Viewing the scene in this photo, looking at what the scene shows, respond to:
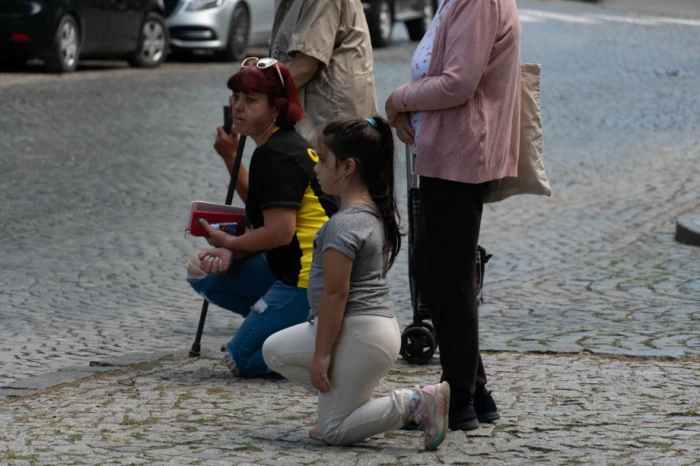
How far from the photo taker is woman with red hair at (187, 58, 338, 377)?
16.8 ft

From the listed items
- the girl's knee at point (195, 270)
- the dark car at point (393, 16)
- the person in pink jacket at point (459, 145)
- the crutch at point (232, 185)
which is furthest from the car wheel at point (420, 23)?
the person in pink jacket at point (459, 145)

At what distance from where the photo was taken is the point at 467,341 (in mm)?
4305

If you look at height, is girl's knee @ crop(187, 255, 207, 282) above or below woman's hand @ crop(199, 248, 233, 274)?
below

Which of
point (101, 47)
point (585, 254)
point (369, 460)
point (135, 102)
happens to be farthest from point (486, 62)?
point (101, 47)

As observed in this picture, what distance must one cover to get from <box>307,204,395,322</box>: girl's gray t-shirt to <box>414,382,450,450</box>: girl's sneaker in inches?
12.0

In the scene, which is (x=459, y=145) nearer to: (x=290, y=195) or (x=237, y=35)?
(x=290, y=195)

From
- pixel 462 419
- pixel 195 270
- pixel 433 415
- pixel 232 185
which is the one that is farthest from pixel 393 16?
pixel 433 415

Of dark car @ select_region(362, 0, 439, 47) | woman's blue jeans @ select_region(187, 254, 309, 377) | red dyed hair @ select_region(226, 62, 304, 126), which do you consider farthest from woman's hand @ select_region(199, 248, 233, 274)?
dark car @ select_region(362, 0, 439, 47)

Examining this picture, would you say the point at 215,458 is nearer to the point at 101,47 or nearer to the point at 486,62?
the point at 486,62

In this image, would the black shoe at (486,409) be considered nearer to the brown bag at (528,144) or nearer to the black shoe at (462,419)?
the black shoe at (462,419)

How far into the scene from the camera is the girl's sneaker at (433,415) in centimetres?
409

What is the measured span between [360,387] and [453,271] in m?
0.48

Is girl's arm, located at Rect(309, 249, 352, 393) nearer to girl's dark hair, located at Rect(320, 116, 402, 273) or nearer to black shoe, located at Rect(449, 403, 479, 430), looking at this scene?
girl's dark hair, located at Rect(320, 116, 402, 273)

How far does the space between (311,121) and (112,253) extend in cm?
298
